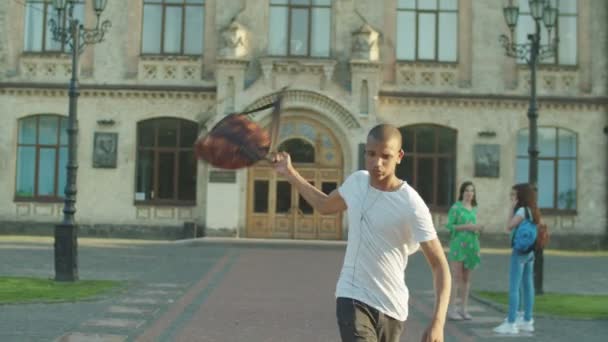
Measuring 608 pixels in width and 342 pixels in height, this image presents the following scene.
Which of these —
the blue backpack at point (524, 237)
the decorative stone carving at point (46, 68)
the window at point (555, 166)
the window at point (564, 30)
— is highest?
the window at point (564, 30)

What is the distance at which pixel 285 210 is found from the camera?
2756 centimetres

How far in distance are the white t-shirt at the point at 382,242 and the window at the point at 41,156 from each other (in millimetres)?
25099

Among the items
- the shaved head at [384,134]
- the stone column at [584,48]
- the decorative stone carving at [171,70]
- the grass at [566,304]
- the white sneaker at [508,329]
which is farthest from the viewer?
the stone column at [584,48]

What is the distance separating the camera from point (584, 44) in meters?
28.0

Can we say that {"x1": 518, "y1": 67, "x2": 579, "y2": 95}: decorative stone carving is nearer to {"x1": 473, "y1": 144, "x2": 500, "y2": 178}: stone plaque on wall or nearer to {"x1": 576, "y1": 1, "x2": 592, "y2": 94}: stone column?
{"x1": 576, "y1": 1, "x2": 592, "y2": 94}: stone column

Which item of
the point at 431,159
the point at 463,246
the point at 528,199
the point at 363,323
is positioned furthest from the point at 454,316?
the point at 431,159

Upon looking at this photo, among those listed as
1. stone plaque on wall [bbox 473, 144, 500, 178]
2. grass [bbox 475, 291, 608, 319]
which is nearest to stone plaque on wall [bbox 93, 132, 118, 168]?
stone plaque on wall [bbox 473, 144, 500, 178]

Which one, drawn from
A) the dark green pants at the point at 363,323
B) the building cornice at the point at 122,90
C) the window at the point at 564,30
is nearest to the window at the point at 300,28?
the building cornice at the point at 122,90

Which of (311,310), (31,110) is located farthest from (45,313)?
(31,110)

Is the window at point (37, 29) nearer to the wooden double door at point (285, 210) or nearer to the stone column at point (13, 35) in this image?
the stone column at point (13, 35)

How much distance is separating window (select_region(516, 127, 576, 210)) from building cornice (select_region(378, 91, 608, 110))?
1067mm

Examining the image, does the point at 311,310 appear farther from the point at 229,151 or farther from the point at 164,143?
the point at 164,143

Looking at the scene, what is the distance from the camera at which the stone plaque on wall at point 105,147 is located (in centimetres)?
2764

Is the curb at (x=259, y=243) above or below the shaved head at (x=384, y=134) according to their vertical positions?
below
